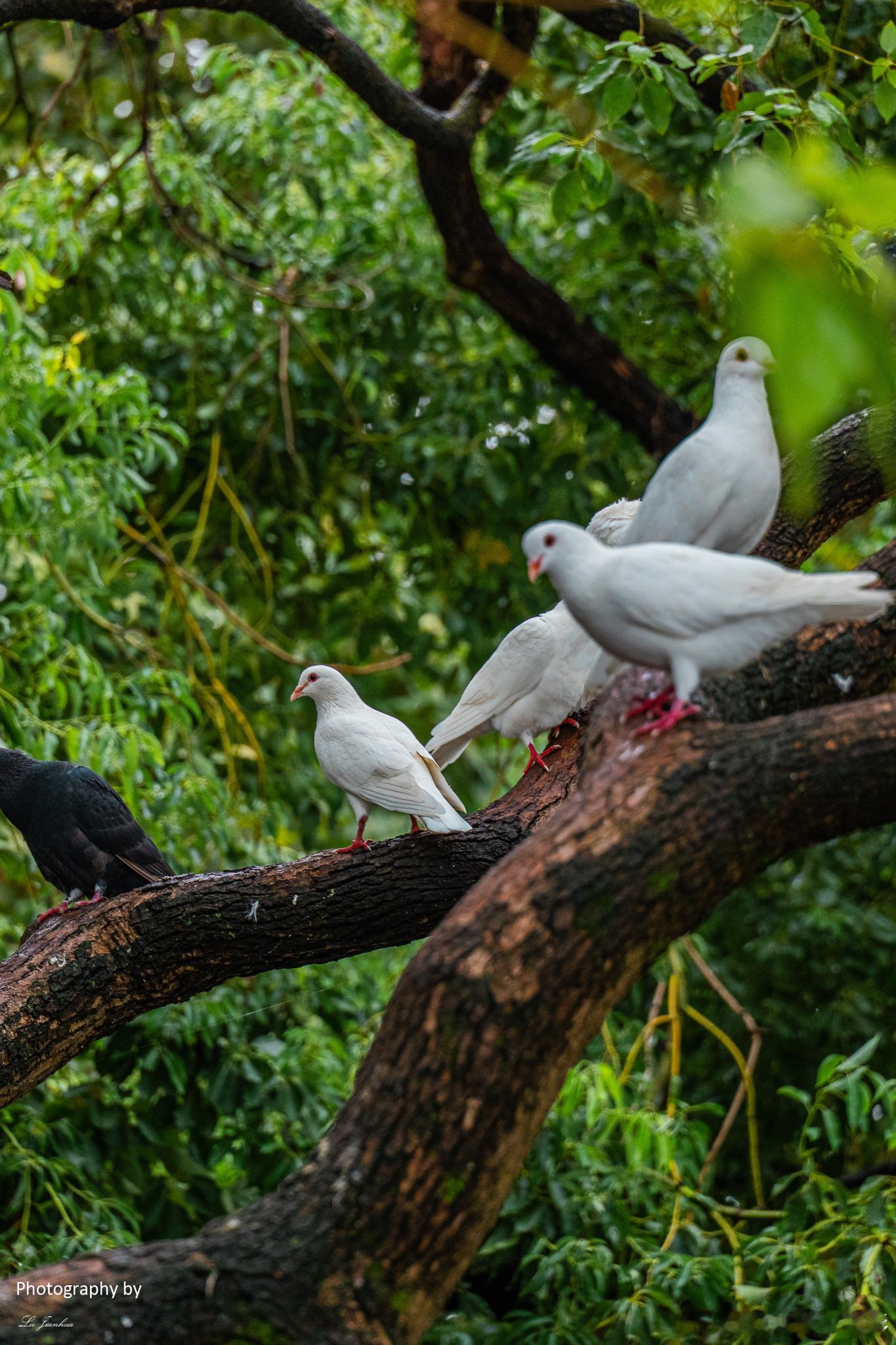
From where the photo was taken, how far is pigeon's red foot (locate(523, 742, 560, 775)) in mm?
3793

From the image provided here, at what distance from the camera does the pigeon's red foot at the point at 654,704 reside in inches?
92.5

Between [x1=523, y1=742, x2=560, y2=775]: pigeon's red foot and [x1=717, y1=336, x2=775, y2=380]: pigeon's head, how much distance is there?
5.30 ft

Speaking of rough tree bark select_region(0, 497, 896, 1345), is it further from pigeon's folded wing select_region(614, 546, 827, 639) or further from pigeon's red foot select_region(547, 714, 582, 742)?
pigeon's red foot select_region(547, 714, 582, 742)

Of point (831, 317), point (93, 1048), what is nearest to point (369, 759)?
point (93, 1048)

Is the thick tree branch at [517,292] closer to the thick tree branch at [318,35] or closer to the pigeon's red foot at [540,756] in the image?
the thick tree branch at [318,35]

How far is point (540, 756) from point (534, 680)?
0.77 feet

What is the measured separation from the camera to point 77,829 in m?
3.45

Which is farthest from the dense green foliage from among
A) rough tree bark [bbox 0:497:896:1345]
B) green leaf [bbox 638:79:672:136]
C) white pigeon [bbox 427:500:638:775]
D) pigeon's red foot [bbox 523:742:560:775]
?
rough tree bark [bbox 0:497:896:1345]

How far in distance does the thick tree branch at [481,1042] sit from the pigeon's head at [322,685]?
1553 mm

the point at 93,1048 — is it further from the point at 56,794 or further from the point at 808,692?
the point at 808,692

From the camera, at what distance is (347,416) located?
649 cm

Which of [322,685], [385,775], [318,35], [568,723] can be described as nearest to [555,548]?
[385,775]

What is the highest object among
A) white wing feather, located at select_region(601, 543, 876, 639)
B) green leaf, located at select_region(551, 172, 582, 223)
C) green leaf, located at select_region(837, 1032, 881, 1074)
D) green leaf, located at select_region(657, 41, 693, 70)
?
green leaf, located at select_region(657, 41, 693, 70)

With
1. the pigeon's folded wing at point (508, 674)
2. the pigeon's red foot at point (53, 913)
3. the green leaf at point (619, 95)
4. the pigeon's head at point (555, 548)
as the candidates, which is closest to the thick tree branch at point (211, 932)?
the pigeon's red foot at point (53, 913)
